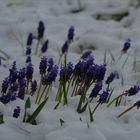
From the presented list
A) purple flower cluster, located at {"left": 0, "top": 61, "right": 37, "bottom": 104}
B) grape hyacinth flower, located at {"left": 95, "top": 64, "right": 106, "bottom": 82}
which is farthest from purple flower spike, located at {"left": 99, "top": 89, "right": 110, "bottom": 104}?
purple flower cluster, located at {"left": 0, "top": 61, "right": 37, "bottom": 104}

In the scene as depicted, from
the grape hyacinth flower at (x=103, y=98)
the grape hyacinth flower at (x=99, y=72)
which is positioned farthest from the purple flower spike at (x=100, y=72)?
the grape hyacinth flower at (x=103, y=98)

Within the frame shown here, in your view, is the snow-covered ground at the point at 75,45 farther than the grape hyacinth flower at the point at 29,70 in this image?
No

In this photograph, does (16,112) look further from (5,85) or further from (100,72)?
(100,72)

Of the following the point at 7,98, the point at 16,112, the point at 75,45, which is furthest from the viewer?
the point at 75,45

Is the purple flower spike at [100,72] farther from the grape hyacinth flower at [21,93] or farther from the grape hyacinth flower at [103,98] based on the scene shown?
the grape hyacinth flower at [21,93]

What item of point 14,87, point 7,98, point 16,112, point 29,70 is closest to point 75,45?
point 29,70

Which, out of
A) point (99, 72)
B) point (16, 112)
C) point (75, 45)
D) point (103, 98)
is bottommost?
point (16, 112)

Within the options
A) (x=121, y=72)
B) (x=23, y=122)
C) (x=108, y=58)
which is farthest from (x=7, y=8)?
(x=23, y=122)

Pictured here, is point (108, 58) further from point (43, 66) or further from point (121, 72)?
point (43, 66)
